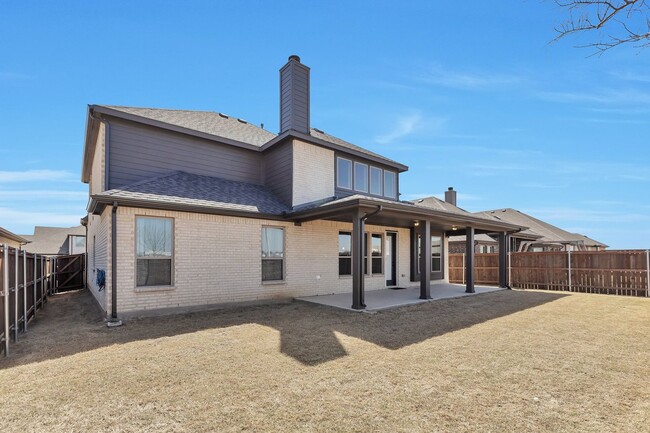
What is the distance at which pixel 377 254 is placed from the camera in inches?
532

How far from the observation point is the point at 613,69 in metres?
4.74

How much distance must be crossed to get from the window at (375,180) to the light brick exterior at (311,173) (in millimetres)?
2183

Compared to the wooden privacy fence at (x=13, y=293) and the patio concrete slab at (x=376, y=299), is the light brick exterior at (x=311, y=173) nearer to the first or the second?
the patio concrete slab at (x=376, y=299)

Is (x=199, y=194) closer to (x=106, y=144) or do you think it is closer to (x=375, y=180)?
(x=106, y=144)

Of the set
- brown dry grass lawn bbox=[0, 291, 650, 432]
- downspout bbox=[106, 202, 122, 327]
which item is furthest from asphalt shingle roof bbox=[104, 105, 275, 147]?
brown dry grass lawn bbox=[0, 291, 650, 432]

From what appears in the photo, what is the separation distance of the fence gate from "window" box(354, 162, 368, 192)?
14182 millimetres

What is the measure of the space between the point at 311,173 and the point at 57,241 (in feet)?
112

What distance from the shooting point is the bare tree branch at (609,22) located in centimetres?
320

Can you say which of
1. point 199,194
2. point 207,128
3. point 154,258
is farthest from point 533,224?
point 154,258

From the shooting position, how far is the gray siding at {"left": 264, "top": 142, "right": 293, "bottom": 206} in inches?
444

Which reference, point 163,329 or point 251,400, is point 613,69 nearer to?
point 251,400

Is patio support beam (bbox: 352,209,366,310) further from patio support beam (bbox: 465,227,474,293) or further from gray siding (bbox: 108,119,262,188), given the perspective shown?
patio support beam (bbox: 465,227,474,293)

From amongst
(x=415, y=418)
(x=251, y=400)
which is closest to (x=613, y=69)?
(x=415, y=418)

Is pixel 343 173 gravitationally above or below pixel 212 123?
below
